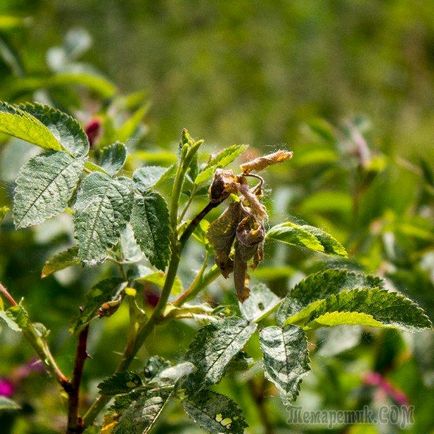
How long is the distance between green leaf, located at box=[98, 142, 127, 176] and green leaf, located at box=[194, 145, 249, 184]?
76mm

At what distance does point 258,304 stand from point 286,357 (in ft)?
0.50

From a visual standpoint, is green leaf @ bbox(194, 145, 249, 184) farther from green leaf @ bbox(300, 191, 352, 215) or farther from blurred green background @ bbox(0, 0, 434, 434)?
green leaf @ bbox(300, 191, 352, 215)

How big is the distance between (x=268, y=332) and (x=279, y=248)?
808 mm

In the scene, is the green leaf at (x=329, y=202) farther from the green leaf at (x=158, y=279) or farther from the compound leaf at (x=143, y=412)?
the compound leaf at (x=143, y=412)

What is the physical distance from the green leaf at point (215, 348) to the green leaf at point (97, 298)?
0.12m

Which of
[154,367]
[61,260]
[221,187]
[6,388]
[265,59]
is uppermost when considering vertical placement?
[221,187]

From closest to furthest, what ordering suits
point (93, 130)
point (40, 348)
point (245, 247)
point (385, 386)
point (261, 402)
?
point (245, 247), point (40, 348), point (93, 130), point (261, 402), point (385, 386)

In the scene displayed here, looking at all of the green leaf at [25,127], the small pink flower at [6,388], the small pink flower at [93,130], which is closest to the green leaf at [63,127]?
the green leaf at [25,127]

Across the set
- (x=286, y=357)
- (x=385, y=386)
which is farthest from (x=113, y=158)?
(x=385, y=386)

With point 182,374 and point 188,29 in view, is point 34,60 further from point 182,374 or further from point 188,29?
point 188,29

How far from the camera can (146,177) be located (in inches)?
29.6

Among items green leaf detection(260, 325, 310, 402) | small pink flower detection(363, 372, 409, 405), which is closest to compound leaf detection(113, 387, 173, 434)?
green leaf detection(260, 325, 310, 402)

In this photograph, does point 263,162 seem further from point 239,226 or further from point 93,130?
point 93,130

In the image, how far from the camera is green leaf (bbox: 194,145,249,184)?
0.73 metres
